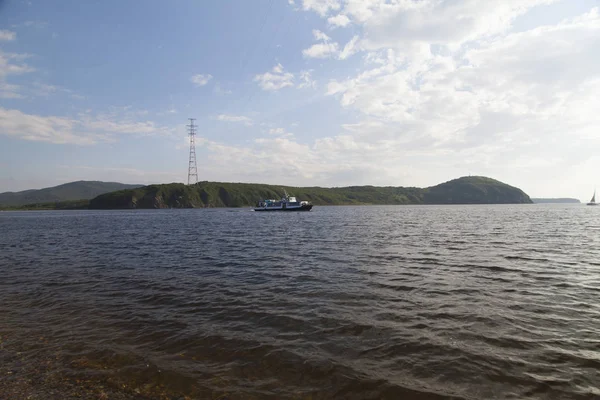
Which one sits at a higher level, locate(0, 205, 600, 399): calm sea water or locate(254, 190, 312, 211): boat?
locate(254, 190, 312, 211): boat

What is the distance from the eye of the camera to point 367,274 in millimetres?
20375

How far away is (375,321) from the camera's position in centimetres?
1234

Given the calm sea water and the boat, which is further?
the boat

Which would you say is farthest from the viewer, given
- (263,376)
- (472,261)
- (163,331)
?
(472,261)

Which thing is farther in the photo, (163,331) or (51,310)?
(51,310)

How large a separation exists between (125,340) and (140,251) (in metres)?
24.8

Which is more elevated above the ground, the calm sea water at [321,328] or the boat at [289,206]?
the boat at [289,206]

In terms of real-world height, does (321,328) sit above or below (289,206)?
below

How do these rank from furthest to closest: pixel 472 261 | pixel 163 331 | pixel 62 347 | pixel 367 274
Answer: pixel 472 261
pixel 367 274
pixel 163 331
pixel 62 347

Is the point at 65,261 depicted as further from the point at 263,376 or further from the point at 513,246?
the point at 513,246

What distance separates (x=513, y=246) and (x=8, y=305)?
41.0 m

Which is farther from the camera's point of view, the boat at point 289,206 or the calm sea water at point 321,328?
the boat at point 289,206

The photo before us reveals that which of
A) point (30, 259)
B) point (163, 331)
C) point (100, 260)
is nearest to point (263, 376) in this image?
point (163, 331)

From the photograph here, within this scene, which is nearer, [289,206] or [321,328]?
[321,328]
